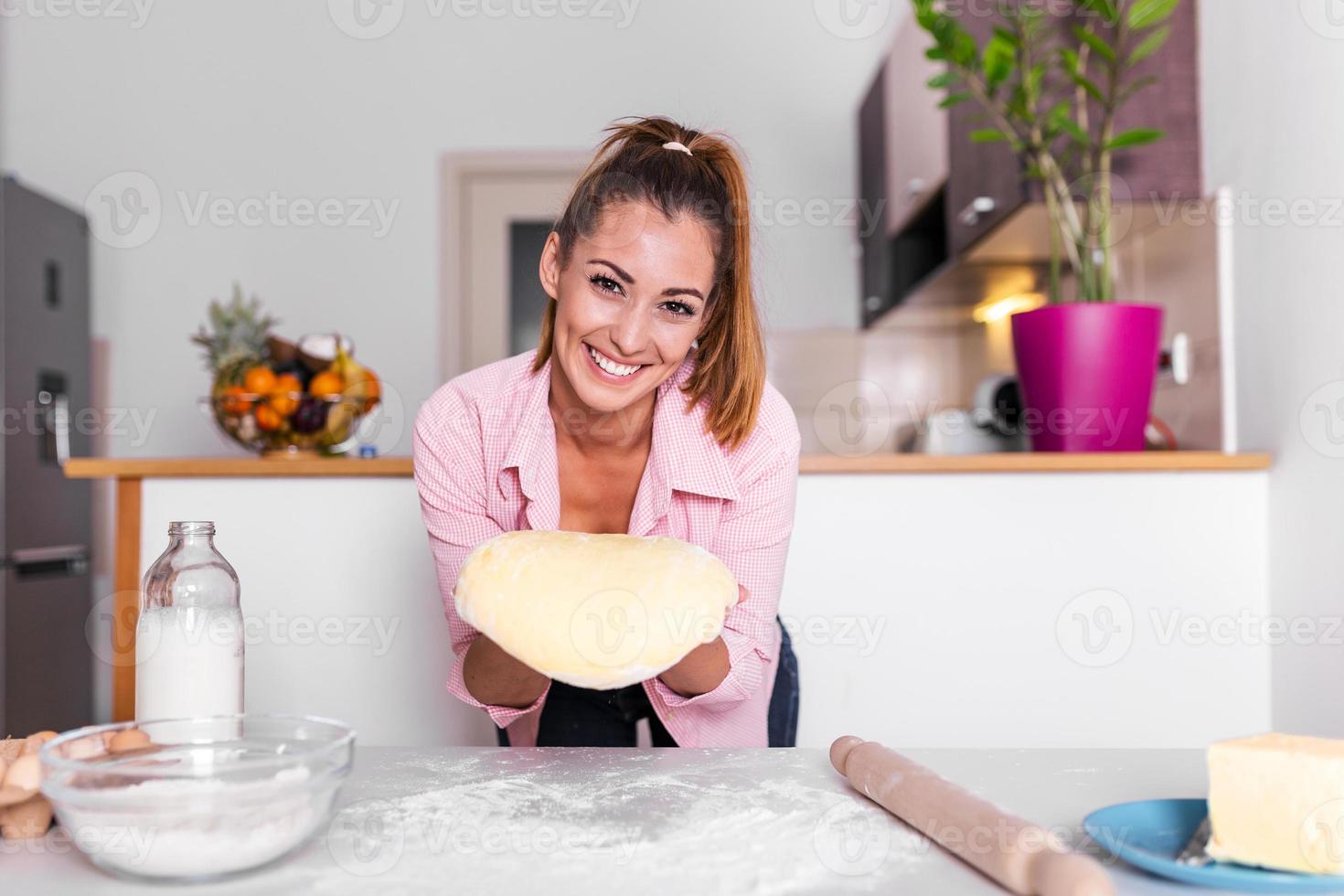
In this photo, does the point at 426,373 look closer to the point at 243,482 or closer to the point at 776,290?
the point at 776,290

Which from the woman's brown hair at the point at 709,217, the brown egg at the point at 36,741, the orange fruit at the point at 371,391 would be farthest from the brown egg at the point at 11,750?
the orange fruit at the point at 371,391

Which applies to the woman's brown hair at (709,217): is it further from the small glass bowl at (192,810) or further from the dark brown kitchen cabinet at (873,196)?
the dark brown kitchen cabinet at (873,196)

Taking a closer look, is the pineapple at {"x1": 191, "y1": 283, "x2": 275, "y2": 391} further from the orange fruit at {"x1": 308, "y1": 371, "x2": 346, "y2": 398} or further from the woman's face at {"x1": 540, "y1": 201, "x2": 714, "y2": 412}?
the woman's face at {"x1": 540, "y1": 201, "x2": 714, "y2": 412}

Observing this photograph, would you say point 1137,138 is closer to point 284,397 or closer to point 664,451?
point 664,451

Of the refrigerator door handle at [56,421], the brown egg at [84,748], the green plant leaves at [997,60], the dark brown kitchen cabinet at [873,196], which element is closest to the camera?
the brown egg at [84,748]

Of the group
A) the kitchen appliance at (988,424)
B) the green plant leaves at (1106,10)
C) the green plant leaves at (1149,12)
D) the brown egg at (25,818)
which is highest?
the green plant leaves at (1106,10)

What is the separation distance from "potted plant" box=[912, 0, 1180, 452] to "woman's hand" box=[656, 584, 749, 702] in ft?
2.99

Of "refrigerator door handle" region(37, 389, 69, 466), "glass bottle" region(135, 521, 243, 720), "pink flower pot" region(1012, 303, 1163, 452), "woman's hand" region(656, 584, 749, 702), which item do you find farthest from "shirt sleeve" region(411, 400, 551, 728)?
"refrigerator door handle" region(37, 389, 69, 466)

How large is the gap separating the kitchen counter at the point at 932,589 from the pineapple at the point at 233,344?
160mm

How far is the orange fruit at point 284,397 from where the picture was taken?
1.71 m

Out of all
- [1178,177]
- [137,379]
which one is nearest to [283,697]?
[1178,177]

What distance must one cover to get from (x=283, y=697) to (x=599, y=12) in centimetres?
271

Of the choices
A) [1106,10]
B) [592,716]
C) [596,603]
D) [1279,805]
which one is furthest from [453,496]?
[1106,10]

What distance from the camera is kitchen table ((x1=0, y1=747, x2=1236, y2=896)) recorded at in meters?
0.62
